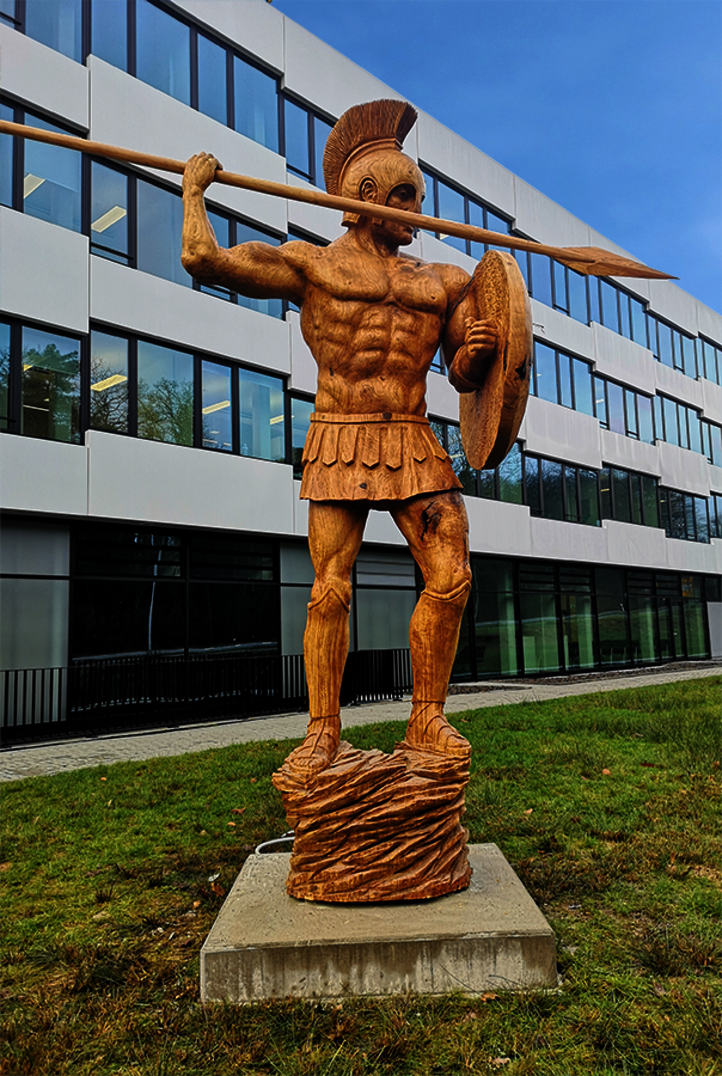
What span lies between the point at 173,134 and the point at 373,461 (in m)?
12.1

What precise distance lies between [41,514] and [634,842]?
30.7 feet

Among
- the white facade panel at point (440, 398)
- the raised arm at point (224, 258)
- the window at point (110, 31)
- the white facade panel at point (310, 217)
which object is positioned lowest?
the raised arm at point (224, 258)

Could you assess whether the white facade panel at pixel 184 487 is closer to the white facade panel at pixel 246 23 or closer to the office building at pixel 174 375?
the office building at pixel 174 375

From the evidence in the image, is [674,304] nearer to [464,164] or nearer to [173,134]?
[464,164]

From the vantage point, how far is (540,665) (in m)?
20.9

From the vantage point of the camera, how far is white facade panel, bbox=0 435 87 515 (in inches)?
420

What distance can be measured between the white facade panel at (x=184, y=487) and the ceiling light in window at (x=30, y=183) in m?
3.64

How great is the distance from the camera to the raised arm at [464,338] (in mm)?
3305

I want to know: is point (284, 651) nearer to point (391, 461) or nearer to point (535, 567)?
point (535, 567)

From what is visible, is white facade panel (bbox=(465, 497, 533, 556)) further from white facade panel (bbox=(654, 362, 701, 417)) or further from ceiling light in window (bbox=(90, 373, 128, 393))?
white facade panel (bbox=(654, 362, 701, 417))

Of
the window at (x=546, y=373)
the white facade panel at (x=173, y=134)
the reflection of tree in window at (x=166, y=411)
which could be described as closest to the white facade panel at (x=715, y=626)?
the window at (x=546, y=373)

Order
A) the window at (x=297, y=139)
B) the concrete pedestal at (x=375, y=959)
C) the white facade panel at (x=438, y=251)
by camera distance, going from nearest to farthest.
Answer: the concrete pedestal at (x=375, y=959), the window at (x=297, y=139), the white facade panel at (x=438, y=251)

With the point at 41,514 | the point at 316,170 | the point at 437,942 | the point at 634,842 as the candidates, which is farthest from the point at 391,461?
the point at 316,170

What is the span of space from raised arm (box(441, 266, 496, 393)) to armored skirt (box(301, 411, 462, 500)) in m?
0.32
